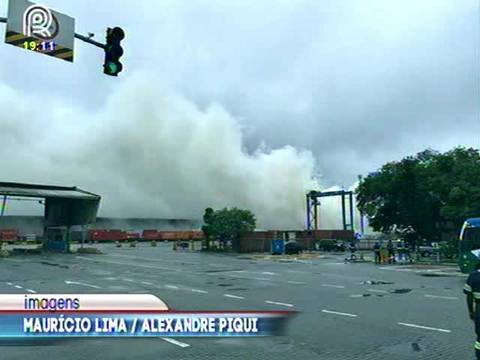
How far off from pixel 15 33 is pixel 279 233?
51.7 meters

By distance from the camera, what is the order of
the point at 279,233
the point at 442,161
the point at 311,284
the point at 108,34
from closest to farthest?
the point at 108,34
the point at 311,284
the point at 442,161
the point at 279,233

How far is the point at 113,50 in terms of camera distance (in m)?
10.7

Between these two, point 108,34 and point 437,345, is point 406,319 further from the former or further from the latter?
point 108,34

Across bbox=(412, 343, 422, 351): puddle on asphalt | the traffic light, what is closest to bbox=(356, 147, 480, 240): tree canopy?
bbox=(412, 343, 422, 351): puddle on asphalt

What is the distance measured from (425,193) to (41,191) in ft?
134

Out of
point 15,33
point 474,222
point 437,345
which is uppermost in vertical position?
point 15,33

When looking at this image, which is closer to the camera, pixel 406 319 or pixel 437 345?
pixel 437 345

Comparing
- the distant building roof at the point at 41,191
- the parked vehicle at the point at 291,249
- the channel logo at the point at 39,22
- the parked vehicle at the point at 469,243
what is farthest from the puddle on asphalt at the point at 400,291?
the distant building roof at the point at 41,191

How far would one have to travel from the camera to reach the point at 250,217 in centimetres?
6000

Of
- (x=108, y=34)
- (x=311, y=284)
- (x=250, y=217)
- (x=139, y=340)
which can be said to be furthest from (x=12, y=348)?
(x=250, y=217)

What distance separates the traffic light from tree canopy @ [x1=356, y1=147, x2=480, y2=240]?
30197 millimetres

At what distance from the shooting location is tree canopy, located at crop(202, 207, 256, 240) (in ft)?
→ 189

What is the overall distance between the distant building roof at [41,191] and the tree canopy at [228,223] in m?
13.3

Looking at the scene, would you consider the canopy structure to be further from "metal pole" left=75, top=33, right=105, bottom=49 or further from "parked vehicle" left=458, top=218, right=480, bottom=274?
"metal pole" left=75, top=33, right=105, bottom=49
